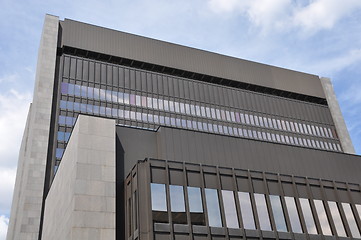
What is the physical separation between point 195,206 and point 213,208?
1.36 metres

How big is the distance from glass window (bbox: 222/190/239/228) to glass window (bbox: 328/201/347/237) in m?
8.60

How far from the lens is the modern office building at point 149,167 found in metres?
26.6

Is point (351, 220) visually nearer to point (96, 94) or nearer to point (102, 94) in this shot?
point (102, 94)

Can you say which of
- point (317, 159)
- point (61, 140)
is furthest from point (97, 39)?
point (317, 159)

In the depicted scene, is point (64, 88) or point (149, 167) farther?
point (64, 88)

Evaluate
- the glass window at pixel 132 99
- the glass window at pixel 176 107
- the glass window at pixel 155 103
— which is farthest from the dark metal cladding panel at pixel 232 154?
the glass window at pixel 176 107

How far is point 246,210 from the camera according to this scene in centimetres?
2850

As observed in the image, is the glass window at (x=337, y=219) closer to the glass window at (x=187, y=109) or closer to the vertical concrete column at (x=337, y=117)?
the glass window at (x=187, y=109)

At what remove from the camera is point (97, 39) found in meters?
72.1

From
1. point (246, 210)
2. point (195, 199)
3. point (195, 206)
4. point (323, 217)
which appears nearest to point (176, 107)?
point (323, 217)

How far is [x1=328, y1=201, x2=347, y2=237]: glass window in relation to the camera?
30.5 m

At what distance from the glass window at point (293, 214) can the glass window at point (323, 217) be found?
2.01 m

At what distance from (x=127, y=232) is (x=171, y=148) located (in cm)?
844

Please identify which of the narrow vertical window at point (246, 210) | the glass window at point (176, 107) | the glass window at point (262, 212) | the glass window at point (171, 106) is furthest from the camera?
the glass window at point (176, 107)
